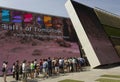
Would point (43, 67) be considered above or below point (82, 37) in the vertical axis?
below

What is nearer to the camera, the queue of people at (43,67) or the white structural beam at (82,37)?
the queue of people at (43,67)

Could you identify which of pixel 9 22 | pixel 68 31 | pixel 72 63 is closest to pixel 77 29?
pixel 68 31

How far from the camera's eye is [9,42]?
25.2 m

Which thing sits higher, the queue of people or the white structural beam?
the white structural beam

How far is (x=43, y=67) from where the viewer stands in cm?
2281

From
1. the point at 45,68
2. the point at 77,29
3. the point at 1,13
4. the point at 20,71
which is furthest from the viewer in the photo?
the point at 77,29

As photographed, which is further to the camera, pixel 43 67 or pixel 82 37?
pixel 82 37

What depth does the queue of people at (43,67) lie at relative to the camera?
68.4ft

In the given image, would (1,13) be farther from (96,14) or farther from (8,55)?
(96,14)

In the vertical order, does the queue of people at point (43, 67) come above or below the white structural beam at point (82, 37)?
below

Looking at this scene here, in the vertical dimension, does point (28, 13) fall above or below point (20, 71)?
above

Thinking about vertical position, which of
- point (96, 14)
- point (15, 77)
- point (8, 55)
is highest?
point (96, 14)

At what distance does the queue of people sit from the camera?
68.4ft

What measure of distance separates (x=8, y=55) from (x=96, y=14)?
2060 cm
